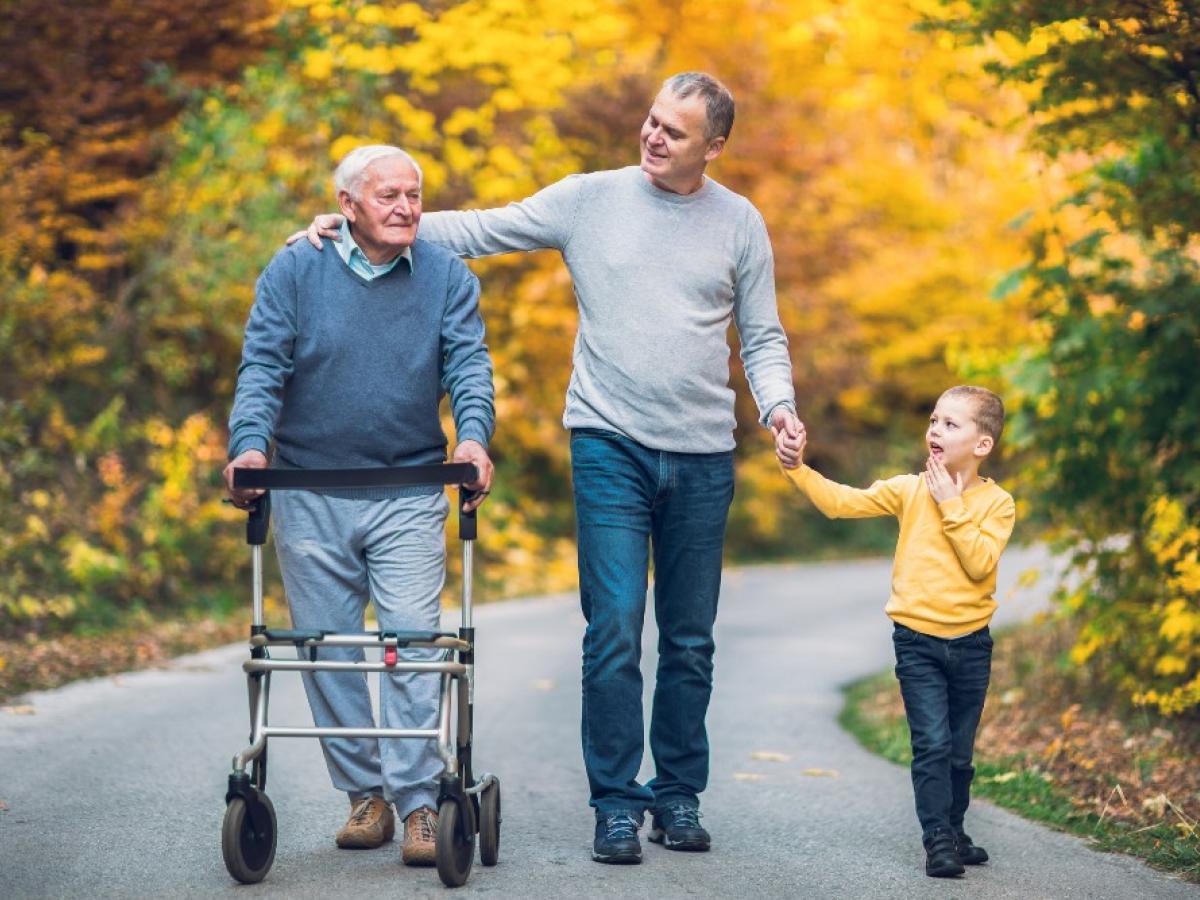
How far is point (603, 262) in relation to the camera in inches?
202

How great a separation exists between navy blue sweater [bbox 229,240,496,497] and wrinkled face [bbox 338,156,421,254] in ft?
0.46

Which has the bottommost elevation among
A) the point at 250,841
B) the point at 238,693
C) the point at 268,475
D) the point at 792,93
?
the point at 238,693

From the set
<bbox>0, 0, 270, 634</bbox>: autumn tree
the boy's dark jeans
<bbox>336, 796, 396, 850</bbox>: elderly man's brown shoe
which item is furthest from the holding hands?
<bbox>0, 0, 270, 634</bbox>: autumn tree

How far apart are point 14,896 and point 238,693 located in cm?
386

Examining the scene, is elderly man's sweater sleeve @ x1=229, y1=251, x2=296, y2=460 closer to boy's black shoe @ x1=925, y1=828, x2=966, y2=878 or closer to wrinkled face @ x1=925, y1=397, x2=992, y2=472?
wrinkled face @ x1=925, y1=397, x2=992, y2=472

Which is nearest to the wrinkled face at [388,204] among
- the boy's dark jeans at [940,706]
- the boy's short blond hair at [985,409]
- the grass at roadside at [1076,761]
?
the boy's short blond hair at [985,409]

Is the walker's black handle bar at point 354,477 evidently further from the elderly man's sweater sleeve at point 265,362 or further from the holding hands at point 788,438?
the holding hands at point 788,438

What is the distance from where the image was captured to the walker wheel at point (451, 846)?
14.4 ft

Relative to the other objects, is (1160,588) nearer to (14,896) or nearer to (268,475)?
(268,475)

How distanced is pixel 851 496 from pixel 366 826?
1671 millimetres

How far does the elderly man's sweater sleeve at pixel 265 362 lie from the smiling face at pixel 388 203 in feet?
0.87

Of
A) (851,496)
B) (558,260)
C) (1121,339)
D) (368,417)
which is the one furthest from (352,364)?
(558,260)

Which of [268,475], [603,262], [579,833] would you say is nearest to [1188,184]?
[603,262]

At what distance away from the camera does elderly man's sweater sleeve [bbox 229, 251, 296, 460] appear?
4.66m
